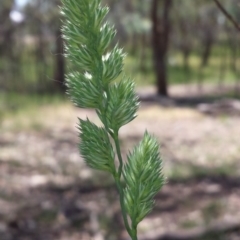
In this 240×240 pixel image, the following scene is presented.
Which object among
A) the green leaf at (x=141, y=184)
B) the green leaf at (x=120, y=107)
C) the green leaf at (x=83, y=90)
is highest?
the green leaf at (x=83, y=90)

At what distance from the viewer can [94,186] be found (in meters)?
9.82

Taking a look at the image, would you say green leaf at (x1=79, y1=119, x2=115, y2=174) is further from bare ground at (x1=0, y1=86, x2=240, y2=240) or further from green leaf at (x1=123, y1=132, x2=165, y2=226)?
bare ground at (x1=0, y1=86, x2=240, y2=240)

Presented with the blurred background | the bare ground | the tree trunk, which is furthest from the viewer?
the tree trunk

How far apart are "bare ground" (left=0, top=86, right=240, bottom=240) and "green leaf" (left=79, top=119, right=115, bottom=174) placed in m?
4.44

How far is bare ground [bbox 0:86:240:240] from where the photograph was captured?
7.95 metres

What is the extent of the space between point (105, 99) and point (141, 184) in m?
0.08

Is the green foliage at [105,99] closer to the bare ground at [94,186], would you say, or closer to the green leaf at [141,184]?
the green leaf at [141,184]

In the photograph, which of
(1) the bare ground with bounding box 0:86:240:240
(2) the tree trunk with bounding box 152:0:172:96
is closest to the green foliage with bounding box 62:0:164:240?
(1) the bare ground with bounding box 0:86:240:240

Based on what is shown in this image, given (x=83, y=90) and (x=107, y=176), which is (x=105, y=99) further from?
(x=107, y=176)

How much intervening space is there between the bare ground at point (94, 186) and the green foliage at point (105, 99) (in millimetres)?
4443

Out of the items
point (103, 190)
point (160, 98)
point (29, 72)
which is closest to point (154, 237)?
point (103, 190)

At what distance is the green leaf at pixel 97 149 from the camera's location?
1.61 ft

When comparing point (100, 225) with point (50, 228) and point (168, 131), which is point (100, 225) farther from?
point (168, 131)

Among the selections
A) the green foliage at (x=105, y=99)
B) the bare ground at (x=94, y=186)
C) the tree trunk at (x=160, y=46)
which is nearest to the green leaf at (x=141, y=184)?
the green foliage at (x=105, y=99)
